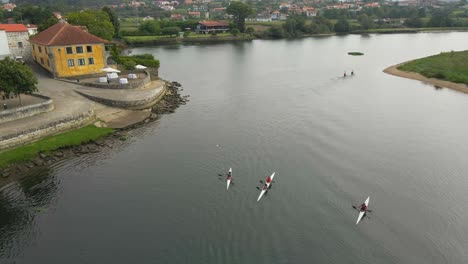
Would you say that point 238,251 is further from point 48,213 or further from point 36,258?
point 48,213

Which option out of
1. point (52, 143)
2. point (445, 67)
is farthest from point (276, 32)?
point (52, 143)

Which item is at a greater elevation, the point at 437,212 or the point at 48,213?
the point at 48,213

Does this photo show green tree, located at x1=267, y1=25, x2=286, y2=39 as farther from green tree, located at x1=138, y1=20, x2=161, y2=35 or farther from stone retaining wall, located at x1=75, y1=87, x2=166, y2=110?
stone retaining wall, located at x1=75, y1=87, x2=166, y2=110

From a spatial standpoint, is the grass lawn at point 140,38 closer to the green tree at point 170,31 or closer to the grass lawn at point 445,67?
the green tree at point 170,31

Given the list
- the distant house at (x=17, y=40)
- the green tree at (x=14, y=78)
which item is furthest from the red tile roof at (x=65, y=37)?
the green tree at (x=14, y=78)

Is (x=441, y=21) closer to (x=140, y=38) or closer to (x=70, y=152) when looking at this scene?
(x=140, y=38)

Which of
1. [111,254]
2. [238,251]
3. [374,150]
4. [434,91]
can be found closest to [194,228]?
[238,251]
